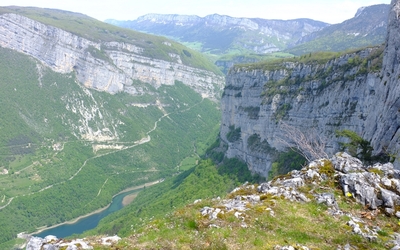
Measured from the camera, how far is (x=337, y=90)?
6134cm

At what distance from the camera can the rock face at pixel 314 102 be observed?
4128 centimetres

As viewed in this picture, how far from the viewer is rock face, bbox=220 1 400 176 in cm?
4128

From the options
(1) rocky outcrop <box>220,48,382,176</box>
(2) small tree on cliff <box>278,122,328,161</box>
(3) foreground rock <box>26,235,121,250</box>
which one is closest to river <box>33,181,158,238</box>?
(1) rocky outcrop <box>220,48,382,176</box>

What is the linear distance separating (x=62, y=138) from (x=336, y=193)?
151m

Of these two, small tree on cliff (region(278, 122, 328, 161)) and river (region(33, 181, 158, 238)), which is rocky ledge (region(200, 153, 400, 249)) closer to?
small tree on cliff (region(278, 122, 328, 161))

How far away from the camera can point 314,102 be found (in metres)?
67.0

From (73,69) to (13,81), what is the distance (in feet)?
110

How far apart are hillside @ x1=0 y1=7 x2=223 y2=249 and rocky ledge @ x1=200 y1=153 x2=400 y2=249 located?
308 ft

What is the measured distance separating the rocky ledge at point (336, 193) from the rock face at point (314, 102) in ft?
30.1

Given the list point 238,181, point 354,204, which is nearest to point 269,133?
point 238,181

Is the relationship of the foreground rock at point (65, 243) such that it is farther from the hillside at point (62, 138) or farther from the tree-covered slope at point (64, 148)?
the tree-covered slope at point (64, 148)

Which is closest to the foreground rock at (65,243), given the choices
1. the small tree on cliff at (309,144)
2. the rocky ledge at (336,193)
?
the rocky ledge at (336,193)

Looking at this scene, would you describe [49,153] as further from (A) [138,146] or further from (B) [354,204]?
(B) [354,204]

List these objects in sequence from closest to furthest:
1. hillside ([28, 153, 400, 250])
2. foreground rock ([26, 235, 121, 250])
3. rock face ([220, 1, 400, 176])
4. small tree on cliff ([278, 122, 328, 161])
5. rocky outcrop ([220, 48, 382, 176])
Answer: foreground rock ([26, 235, 121, 250]) < hillside ([28, 153, 400, 250]) < small tree on cliff ([278, 122, 328, 161]) < rock face ([220, 1, 400, 176]) < rocky outcrop ([220, 48, 382, 176])
